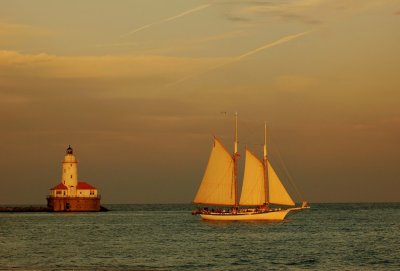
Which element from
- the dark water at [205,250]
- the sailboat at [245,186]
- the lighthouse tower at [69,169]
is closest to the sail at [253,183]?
the sailboat at [245,186]

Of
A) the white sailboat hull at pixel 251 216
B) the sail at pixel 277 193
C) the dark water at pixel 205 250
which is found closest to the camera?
the dark water at pixel 205 250

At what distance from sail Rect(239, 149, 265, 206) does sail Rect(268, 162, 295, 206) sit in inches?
93.8

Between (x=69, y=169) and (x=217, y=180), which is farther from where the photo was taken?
(x=69, y=169)

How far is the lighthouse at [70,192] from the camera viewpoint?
510 feet

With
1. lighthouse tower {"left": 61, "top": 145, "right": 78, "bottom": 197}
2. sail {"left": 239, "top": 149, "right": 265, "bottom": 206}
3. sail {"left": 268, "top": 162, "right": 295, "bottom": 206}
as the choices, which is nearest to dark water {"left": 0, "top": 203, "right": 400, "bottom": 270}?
sail {"left": 268, "top": 162, "right": 295, "bottom": 206}

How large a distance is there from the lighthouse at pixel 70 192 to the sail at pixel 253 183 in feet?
192

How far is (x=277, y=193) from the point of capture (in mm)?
102625

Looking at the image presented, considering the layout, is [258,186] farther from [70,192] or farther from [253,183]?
[70,192]

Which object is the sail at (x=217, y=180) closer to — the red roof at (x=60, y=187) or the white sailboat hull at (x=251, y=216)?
the white sailboat hull at (x=251, y=216)

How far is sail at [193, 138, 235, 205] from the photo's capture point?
343 feet

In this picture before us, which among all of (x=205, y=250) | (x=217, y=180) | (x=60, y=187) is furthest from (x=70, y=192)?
(x=205, y=250)

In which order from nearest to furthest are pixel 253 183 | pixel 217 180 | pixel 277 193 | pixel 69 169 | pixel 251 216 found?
pixel 277 193
pixel 253 183
pixel 217 180
pixel 251 216
pixel 69 169

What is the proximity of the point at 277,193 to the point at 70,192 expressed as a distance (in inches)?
2553

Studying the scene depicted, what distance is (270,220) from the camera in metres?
109
